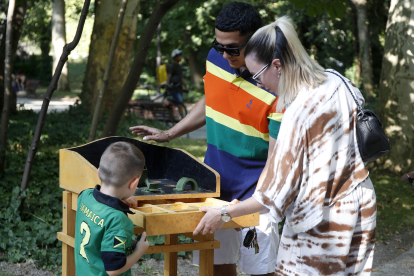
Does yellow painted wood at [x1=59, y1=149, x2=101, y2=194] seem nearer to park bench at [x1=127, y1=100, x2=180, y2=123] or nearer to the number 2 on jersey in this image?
the number 2 on jersey

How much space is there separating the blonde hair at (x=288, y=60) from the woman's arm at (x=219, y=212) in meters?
0.40

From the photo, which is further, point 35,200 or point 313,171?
point 35,200

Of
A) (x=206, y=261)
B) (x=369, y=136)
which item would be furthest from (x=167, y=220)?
(x=369, y=136)

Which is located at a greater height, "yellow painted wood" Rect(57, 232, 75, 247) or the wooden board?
the wooden board

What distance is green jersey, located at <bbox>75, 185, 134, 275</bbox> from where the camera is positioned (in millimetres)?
1854

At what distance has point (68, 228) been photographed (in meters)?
2.64

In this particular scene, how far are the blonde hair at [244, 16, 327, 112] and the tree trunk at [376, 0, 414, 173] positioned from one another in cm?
665

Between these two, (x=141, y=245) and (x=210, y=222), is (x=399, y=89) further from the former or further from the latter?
(x=141, y=245)

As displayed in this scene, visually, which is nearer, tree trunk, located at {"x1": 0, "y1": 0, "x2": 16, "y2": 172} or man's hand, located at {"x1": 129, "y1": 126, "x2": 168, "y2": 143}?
man's hand, located at {"x1": 129, "y1": 126, "x2": 168, "y2": 143}

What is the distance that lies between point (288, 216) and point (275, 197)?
0.41 ft

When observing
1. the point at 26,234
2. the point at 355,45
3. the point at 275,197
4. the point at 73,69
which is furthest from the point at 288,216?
the point at 73,69

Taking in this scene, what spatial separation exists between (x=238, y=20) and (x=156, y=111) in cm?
1063

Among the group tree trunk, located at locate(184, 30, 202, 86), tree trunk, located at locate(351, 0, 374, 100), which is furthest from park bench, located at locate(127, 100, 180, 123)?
tree trunk, located at locate(184, 30, 202, 86)

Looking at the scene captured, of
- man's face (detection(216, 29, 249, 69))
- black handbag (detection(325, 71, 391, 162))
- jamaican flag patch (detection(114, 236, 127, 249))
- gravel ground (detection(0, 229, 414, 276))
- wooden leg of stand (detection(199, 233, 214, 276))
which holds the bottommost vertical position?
gravel ground (detection(0, 229, 414, 276))
